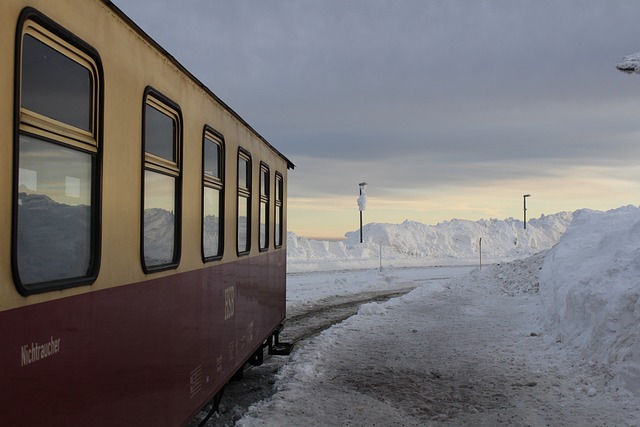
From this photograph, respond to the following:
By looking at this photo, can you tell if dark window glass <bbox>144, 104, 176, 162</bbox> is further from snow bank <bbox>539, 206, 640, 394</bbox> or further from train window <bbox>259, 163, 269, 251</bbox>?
snow bank <bbox>539, 206, 640, 394</bbox>

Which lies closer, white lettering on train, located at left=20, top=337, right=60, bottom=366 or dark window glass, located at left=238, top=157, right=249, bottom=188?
white lettering on train, located at left=20, top=337, right=60, bottom=366

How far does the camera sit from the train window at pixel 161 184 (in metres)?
4.10

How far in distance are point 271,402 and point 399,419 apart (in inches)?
64.8

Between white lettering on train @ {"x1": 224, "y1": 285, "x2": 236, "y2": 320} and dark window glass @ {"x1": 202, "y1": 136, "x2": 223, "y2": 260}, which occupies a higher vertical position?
dark window glass @ {"x1": 202, "y1": 136, "x2": 223, "y2": 260}

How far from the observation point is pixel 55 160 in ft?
9.49

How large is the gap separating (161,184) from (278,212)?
5758 mm

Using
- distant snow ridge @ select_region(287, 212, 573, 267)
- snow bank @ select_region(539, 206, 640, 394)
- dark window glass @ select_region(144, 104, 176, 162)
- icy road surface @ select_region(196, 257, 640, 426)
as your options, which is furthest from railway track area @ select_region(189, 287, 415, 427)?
distant snow ridge @ select_region(287, 212, 573, 267)

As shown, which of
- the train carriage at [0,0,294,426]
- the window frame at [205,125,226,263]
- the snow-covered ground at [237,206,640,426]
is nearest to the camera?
the train carriage at [0,0,294,426]

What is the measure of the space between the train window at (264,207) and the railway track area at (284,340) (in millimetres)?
2072

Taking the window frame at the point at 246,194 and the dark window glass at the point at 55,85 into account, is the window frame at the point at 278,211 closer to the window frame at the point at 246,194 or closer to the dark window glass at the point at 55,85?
the window frame at the point at 246,194

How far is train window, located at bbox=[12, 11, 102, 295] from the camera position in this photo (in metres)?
2.63

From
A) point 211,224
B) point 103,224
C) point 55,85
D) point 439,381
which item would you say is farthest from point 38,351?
point 439,381

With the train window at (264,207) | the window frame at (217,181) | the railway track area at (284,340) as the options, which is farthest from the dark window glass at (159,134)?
the train window at (264,207)

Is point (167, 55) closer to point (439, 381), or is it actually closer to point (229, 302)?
point (229, 302)
